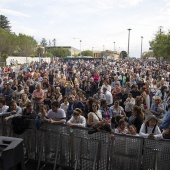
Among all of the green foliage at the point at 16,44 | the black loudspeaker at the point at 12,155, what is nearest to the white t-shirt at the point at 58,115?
the black loudspeaker at the point at 12,155

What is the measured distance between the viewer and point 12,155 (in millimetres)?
2678

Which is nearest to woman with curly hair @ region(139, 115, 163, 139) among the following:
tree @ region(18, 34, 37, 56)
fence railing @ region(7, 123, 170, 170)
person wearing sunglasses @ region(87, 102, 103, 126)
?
fence railing @ region(7, 123, 170, 170)

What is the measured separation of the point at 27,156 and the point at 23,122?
0.89 metres

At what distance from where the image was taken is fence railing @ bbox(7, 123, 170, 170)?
515 centimetres

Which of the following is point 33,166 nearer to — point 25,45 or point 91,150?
point 91,150

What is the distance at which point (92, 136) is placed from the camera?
5.70 metres

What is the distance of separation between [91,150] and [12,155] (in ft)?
10.6

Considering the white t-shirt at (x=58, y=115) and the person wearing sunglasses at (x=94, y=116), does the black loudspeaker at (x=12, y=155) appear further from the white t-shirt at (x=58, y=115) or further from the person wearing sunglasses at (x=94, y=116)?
the white t-shirt at (x=58, y=115)

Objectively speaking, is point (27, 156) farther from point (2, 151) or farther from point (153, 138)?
point (2, 151)

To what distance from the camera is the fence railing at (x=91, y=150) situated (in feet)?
16.9

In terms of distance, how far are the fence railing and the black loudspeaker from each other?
9.56ft

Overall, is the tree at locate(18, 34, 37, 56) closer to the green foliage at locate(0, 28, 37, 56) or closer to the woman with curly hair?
the green foliage at locate(0, 28, 37, 56)

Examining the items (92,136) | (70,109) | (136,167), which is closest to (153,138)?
(136,167)

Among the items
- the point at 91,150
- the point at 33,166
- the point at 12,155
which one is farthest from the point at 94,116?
the point at 12,155
